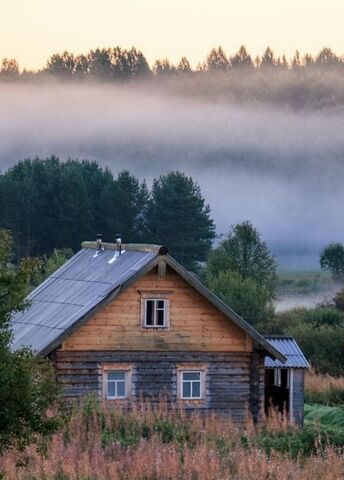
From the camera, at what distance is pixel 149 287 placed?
115 feet

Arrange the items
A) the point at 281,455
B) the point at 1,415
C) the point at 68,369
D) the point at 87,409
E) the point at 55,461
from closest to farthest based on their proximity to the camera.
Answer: the point at 1,415, the point at 55,461, the point at 281,455, the point at 87,409, the point at 68,369

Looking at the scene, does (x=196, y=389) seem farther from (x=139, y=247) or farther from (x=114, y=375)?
(x=139, y=247)

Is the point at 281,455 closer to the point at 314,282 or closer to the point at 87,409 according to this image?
the point at 87,409

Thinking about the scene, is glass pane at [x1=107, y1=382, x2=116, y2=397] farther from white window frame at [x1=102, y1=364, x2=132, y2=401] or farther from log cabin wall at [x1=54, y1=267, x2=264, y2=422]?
log cabin wall at [x1=54, y1=267, x2=264, y2=422]

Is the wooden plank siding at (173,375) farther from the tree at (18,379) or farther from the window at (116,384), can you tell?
the tree at (18,379)

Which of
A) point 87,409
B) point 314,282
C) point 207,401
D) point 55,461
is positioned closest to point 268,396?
point 207,401

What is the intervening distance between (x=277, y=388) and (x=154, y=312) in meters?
6.26

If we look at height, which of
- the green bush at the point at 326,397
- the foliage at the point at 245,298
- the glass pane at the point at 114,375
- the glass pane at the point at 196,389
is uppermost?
the foliage at the point at 245,298

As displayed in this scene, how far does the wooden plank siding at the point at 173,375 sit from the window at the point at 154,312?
668mm

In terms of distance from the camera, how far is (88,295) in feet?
117

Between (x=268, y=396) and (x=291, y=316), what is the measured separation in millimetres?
24472

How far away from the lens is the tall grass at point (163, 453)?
20609mm

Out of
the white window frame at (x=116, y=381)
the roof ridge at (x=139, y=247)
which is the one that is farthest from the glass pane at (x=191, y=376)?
the roof ridge at (x=139, y=247)

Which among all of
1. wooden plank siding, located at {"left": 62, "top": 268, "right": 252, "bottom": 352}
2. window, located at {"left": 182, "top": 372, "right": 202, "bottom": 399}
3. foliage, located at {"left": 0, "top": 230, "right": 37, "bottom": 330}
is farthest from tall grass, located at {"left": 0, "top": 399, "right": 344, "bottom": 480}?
window, located at {"left": 182, "top": 372, "right": 202, "bottom": 399}
